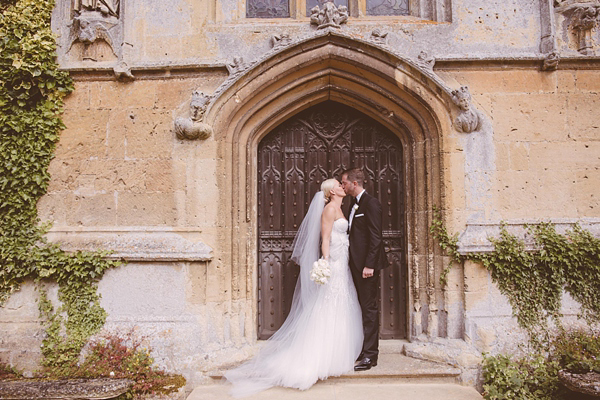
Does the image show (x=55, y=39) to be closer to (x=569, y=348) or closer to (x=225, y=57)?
(x=225, y=57)

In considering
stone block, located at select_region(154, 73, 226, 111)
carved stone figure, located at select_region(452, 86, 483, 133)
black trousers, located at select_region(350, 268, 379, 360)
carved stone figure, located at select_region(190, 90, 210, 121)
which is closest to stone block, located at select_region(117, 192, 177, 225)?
carved stone figure, located at select_region(190, 90, 210, 121)

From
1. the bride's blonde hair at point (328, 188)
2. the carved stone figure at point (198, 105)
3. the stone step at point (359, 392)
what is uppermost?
A: the carved stone figure at point (198, 105)

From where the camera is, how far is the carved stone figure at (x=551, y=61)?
15.1ft

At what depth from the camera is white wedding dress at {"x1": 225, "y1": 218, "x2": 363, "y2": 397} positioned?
13.0 feet

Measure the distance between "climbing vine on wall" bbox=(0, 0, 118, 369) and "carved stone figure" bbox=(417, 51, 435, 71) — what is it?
3906 mm

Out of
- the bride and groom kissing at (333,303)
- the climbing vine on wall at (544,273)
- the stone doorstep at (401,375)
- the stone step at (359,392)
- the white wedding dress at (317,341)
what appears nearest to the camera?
the stone step at (359,392)

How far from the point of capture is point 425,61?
4672 millimetres

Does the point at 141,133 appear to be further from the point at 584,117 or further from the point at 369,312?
the point at 584,117

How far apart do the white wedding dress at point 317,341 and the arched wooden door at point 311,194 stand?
2.43 ft

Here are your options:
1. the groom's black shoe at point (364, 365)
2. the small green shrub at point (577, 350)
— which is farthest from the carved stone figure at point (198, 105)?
the small green shrub at point (577, 350)

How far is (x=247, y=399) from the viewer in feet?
12.5

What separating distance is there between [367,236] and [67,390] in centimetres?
307

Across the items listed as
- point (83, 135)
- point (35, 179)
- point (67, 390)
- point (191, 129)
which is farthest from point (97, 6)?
point (67, 390)

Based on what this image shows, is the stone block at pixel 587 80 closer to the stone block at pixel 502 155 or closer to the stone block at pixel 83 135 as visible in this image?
the stone block at pixel 502 155
